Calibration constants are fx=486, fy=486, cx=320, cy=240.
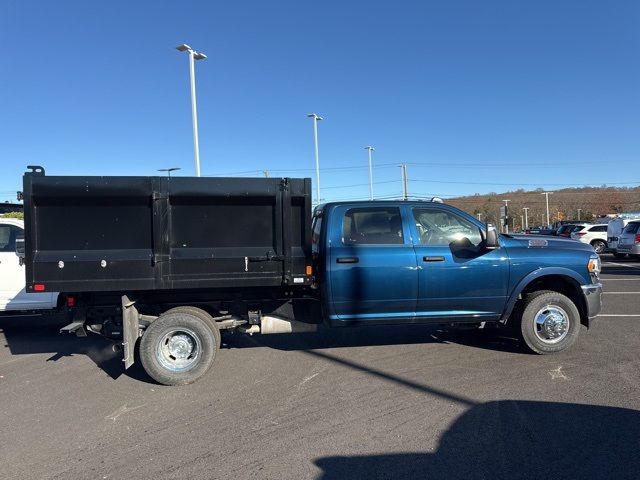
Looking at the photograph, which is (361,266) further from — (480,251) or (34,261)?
(34,261)

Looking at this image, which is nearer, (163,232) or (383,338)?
(163,232)

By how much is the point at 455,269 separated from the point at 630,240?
17.3 metres

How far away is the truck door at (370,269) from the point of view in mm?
5555

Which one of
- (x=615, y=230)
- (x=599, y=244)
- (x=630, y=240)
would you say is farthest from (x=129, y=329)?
(x=599, y=244)

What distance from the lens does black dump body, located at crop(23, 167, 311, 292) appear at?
489 centimetres

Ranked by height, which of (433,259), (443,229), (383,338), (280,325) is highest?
(443,229)

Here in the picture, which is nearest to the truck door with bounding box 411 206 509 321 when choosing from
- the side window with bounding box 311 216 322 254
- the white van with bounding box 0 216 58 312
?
the side window with bounding box 311 216 322 254

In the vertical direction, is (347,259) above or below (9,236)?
below

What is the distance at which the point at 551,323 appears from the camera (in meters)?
5.98

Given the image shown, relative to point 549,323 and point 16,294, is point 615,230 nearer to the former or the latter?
point 549,323

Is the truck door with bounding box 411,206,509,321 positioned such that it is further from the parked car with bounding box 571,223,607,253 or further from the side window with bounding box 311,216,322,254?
the parked car with bounding box 571,223,607,253

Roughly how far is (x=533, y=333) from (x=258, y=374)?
3390mm

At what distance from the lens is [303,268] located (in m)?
5.32

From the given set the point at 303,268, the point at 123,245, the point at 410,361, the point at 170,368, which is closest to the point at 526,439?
the point at 410,361
